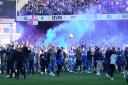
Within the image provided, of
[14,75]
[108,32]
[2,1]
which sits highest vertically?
[2,1]

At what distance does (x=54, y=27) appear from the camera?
53.2 meters

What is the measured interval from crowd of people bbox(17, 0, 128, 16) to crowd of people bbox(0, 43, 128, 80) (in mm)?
14197

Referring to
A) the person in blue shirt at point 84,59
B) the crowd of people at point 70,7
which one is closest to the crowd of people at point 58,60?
the person in blue shirt at point 84,59

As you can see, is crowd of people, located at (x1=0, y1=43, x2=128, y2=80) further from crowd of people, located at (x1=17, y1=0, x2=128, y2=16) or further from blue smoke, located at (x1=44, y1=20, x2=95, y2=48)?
crowd of people, located at (x1=17, y1=0, x2=128, y2=16)

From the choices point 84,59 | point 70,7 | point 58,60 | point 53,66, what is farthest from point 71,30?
point 58,60

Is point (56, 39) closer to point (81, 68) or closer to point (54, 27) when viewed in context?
point (54, 27)

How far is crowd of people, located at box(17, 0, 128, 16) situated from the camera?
167ft

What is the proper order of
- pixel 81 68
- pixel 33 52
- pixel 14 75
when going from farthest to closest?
pixel 81 68 < pixel 33 52 < pixel 14 75

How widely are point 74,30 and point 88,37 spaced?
188 cm

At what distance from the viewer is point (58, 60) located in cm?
3119

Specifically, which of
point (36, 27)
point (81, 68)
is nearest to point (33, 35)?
point (36, 27)

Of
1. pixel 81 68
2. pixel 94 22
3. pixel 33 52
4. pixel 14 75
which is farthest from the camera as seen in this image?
pixel 94 22

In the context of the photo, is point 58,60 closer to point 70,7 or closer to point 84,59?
point 84,59

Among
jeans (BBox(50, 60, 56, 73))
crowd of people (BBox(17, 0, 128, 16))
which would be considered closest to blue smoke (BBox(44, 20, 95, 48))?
crowd of people (BBox(17, 0, 128, 16))
